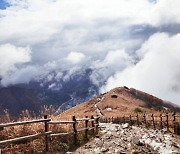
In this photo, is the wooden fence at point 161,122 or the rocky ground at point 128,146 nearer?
the rocky ground at point 128,146

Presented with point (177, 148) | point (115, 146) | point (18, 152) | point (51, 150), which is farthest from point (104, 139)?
point (18, 152)

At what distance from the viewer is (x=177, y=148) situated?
2881 centimetres

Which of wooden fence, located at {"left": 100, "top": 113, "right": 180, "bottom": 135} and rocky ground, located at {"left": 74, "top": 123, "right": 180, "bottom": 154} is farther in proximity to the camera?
wooden fence, located at {"left": 100, "top": 113, "right": 180, "bottom": 135}

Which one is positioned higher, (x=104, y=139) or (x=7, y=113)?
(x=7, y=113)

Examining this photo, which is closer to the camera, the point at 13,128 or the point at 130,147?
the point at 13,128

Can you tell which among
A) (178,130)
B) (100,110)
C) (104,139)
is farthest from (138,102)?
(104,139)

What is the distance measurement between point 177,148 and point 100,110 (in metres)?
129

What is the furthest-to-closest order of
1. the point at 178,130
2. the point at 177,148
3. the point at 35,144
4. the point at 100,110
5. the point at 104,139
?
the point at 100,110 → the point at 178,130 → the point at 104,139 → the point at 177,148 → the point at 35,144

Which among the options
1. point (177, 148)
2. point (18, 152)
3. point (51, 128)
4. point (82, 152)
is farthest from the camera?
point (177, 148)

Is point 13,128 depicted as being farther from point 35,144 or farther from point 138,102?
point 138,102

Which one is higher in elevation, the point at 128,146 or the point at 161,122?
the point at 161,122

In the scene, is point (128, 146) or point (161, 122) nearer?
point (128, 146)

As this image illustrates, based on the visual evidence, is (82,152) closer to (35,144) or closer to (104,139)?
(35,144)

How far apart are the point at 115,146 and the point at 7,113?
8.18 meters
